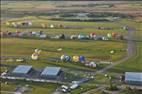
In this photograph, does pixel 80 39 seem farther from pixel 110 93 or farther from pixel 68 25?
pixel 110 93

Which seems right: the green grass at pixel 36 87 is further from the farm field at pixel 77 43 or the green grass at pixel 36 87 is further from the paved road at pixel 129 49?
the paved road at pixel 129 49

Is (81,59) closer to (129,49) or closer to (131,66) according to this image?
(131,66)

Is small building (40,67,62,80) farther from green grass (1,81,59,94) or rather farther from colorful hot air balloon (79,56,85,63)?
colorful hot air balloon (79,56,85,63)

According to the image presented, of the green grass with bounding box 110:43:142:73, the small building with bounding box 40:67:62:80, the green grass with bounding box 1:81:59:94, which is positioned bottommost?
the green grass with bounding box 1:81:59:94

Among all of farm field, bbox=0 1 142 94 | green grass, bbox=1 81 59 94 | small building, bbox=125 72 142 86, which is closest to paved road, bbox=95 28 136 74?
farm field, bbox=0 1 142 94

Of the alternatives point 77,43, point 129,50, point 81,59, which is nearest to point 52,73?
point 81,59
